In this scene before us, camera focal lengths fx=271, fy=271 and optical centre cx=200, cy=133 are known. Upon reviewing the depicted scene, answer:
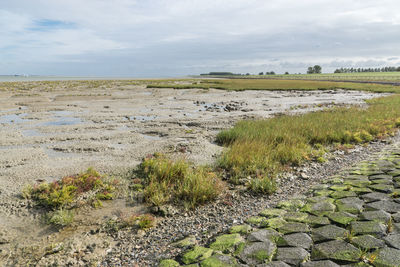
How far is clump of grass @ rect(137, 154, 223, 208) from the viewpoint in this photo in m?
6.34

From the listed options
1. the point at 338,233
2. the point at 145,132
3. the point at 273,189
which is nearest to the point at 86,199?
the point at 273,189

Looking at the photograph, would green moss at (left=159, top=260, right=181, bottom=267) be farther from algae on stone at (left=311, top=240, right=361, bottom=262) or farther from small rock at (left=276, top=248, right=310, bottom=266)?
algae on stone at (left=311, top=240, right=361, bottom=262)

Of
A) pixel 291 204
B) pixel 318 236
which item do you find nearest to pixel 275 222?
pixel 318 236

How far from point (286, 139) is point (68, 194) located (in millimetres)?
8116

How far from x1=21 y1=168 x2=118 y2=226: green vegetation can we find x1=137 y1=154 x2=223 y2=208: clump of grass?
1.01m

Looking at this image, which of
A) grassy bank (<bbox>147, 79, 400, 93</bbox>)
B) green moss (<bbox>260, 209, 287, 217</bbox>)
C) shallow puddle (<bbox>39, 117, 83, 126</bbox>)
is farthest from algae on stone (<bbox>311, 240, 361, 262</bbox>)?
grassy bank (<bbox>147, 79, 400, 93</bbox>)

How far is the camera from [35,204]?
618cm

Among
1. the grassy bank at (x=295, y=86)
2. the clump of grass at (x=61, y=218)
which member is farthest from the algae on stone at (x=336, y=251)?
the grassy bank at (x=295, y=86)

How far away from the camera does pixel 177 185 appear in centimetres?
702

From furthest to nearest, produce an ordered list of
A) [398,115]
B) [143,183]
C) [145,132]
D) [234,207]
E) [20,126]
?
1. [398,115]
2. [20,126]
3. [145,132]
4. [143,183]
5. [234,207]

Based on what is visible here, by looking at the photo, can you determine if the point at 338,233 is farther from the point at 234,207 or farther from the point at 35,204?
the point at 35,204

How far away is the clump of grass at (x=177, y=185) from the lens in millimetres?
6336

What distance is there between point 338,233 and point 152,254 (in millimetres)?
3033

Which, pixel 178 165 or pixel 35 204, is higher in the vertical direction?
pixel 178 165
